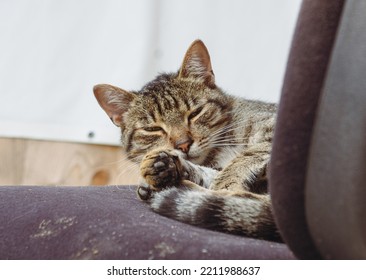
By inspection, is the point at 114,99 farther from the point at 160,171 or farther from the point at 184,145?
the point at 160,171

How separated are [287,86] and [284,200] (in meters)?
0.12

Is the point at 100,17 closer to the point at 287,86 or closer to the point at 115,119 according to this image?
the point at 115,119

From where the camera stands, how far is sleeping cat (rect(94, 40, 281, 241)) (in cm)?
84

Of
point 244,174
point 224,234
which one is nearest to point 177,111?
point 244,174

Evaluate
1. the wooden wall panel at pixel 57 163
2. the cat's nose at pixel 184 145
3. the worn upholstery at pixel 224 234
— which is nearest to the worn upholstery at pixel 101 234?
the worn upholstery at pixel 224 234

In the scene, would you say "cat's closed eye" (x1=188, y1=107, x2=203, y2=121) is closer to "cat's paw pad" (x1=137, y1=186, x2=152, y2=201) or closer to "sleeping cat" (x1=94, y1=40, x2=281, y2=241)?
"sleeping cat" (x1=94, y1=40, x2=281, y2=241)

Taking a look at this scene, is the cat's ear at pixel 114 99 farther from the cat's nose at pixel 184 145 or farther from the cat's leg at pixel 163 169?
the cat's leg at pixel 163 169

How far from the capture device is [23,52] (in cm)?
205

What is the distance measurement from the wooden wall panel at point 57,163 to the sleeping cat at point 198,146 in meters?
0.53

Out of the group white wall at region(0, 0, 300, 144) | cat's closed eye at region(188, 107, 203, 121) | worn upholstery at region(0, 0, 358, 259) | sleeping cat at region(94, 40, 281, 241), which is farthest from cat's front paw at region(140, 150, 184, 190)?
white wall at region(0, 0, 300, 144)

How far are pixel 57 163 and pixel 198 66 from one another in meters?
0.86

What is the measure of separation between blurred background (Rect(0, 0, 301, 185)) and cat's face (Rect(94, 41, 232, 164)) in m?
0.51

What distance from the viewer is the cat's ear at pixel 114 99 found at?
5.08ft

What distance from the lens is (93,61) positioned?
2.18 metres
